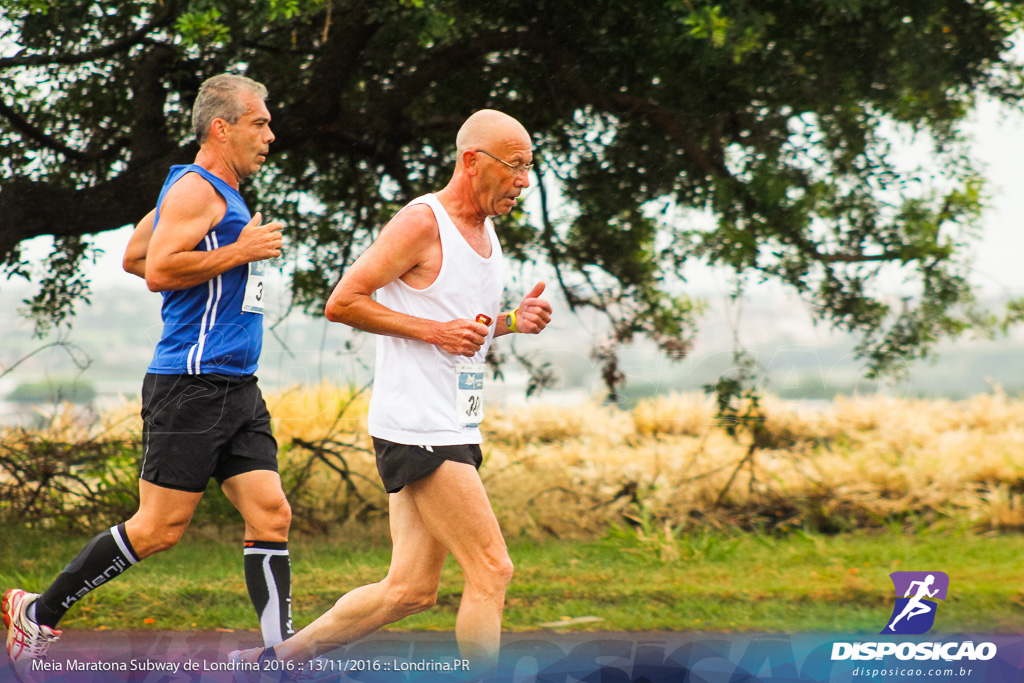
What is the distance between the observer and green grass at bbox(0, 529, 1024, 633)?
477cm

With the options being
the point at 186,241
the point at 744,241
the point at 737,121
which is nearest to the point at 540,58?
the point at 737,121

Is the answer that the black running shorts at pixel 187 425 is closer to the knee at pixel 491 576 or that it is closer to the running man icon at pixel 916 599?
the knee at pixel 491 576

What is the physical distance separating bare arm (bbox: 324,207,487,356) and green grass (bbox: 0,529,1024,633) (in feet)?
7.36

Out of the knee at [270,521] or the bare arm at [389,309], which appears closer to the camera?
the bare arm at [389,309]

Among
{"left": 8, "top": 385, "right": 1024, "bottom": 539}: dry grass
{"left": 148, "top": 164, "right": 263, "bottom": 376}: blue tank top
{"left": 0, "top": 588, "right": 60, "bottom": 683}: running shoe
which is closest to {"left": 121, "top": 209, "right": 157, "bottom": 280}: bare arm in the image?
{"left": 148, "top": 164, "right": 263, "bottom": 376}: blue tank top

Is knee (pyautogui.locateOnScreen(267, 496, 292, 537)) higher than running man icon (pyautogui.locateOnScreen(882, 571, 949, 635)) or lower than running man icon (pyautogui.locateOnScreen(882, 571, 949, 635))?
higher

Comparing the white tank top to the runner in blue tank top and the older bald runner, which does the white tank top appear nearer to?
the older bald runner

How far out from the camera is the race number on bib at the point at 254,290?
3428 millimetres

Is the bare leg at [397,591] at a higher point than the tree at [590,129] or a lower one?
lower

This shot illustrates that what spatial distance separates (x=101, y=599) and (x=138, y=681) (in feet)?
4.66

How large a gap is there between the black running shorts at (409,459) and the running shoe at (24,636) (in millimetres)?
1474

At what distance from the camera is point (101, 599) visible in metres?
4.85

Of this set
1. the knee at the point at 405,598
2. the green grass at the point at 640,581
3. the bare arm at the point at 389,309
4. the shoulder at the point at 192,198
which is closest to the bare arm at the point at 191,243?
the shoulder at the point at 192,198

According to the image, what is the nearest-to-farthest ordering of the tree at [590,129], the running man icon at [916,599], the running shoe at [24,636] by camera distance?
the running shoe at [24,636] < the running man icon at [916,599] < the tree at [590,129]
